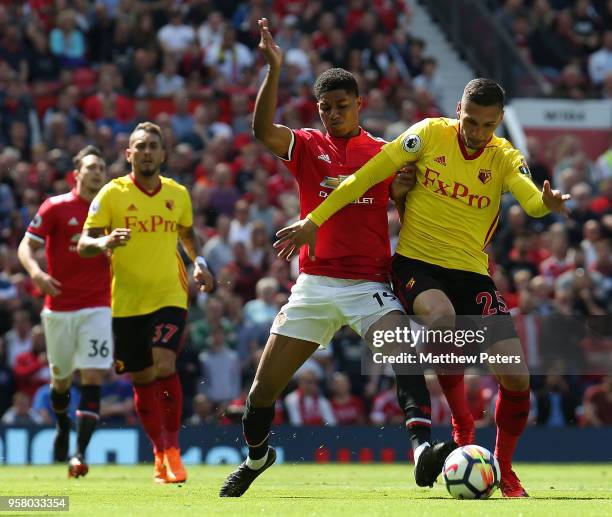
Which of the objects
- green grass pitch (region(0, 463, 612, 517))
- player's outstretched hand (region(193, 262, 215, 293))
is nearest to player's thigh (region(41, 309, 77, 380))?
green grass pitch (region(0, 463, 612, 517))

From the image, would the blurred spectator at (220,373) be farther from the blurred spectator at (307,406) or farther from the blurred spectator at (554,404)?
the blurred spectator at (554,404)

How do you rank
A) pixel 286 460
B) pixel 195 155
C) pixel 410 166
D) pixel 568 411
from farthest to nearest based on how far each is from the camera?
pixel 195 155 < pixel 568 411 < pixel 286 460 < pixel 410 166

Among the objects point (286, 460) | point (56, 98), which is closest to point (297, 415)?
point (286, 460)

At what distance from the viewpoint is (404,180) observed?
9.72 meters

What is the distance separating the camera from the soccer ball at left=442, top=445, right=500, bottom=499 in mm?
8875

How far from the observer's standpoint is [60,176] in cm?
1908

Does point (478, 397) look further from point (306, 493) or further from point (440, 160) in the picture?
point (440, 160)

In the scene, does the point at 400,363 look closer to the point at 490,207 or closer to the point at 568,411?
the point at 490,207

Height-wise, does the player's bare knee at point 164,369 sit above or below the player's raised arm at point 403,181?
below

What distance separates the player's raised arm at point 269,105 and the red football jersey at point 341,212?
4.4 inches

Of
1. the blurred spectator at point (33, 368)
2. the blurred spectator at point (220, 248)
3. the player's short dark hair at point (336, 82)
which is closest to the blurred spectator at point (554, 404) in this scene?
the blurred spectator at point (220, 248)

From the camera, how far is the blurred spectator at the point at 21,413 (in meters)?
16.6

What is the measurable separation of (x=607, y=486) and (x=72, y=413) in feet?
23.9

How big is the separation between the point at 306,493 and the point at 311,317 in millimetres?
A: 1649
